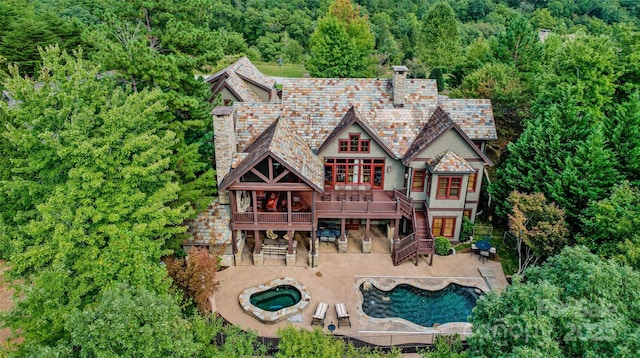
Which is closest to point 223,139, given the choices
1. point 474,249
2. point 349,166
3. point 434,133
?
point 349,166

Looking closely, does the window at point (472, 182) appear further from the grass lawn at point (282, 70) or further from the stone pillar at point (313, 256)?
the grass lawn at point (282, 70)

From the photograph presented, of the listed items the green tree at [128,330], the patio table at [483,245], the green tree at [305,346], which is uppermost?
the green tree at [128,330]

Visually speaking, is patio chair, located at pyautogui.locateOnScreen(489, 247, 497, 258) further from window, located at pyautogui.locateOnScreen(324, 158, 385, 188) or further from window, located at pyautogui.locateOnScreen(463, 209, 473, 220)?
window, located at pyautogui.locateOnScreen(324, 158, 385, 188)

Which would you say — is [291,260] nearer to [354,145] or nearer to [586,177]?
[354,145]

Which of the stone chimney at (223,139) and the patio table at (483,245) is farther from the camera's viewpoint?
the patio table at (483,245)

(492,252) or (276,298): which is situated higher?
(492,252)

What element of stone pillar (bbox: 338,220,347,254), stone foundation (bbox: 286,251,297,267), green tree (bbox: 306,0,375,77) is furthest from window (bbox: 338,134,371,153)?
green tree (bbox: 306,0,375,77)

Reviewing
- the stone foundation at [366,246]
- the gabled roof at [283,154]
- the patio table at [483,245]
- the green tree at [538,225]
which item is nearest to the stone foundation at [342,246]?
the stone foundation at [366,246]
